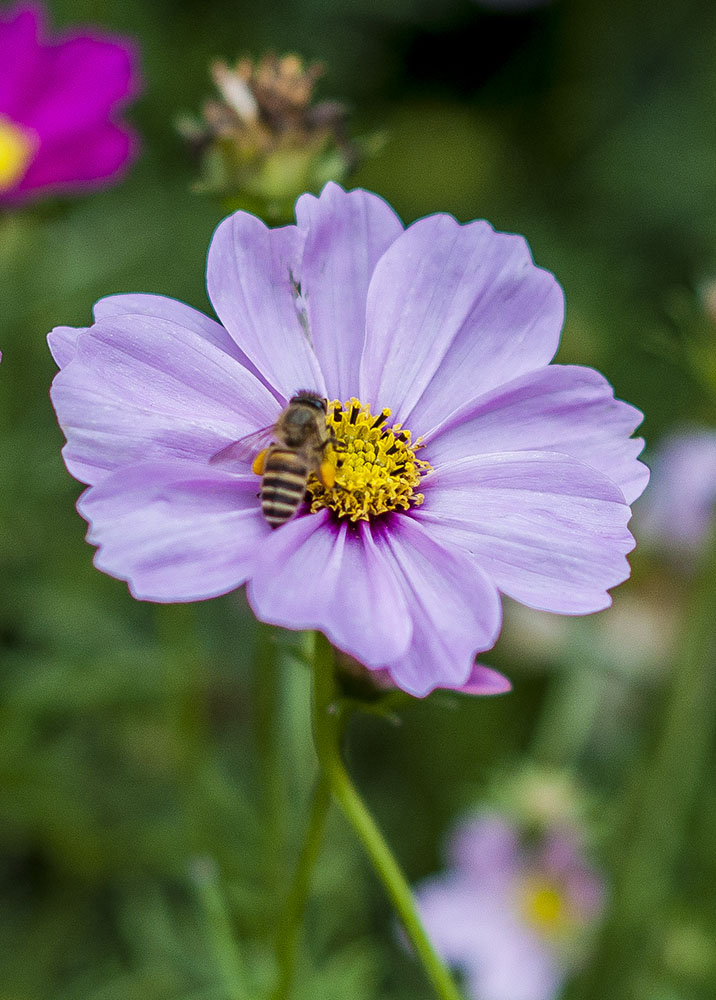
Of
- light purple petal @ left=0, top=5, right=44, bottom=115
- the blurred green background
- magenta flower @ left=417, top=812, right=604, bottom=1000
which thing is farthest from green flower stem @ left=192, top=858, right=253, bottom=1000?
light purple petal @ left=0, top=5, right=44, bottom=115

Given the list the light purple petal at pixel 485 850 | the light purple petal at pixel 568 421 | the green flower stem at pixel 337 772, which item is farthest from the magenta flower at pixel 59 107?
the light purple petal at pixel 485 850

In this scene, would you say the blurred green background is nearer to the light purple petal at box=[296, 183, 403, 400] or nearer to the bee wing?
the bee wing

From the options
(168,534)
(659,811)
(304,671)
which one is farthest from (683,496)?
(168,534)

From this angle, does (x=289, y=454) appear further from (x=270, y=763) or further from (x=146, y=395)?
(x=270, y=763)

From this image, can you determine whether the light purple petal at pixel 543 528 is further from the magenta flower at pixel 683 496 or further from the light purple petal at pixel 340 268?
the magenta flower at pixel 683 496

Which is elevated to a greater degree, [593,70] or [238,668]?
[593,70]

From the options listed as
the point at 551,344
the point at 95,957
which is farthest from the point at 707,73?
the point at 95,957

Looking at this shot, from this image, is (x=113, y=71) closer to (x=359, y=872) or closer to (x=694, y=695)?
(x=694, y=695)
